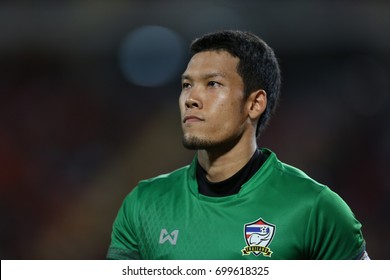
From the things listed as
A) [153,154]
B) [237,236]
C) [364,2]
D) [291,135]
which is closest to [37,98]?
[153,154]

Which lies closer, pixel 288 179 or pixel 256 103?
pixel 288 179

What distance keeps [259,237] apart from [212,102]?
0.58m

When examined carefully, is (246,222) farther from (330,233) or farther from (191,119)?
(191,119)

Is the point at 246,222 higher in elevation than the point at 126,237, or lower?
higher

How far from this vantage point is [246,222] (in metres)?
2.44

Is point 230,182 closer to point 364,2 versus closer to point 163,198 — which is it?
point 163,198

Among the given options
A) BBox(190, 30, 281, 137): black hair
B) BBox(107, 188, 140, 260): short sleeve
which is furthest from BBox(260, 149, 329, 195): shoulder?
BBox(107, 188, 140, 260): short sleeve

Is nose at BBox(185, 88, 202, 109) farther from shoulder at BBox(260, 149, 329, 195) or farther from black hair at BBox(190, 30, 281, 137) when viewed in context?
shoulder at BBox(260, 149, 329, 195)

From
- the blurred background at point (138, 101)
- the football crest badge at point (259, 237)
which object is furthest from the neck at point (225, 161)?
the blurred background at point (138, 101)

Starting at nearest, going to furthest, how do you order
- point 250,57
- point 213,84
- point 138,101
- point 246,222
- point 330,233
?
point 330,233 → point 246,222 → point 213,84 → point 250,57 → point 138,101

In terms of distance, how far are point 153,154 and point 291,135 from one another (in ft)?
4.70

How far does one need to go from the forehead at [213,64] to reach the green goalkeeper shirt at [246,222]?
1.36ft

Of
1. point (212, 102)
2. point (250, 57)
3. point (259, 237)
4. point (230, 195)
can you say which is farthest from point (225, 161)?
point (250, 57)

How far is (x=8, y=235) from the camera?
19.1 feet
